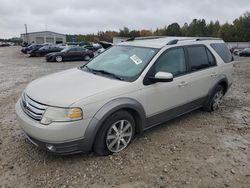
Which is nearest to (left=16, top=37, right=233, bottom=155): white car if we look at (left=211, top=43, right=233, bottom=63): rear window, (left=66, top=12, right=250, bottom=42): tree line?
(left=211, top=43, right=233, bottom=63): rear window

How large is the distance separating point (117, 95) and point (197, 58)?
2224mm

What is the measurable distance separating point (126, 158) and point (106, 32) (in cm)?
11189

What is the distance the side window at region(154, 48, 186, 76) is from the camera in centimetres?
421

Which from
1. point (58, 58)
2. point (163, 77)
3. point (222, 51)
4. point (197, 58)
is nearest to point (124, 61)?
point (163, 77)

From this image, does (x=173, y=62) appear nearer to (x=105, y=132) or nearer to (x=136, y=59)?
(x=136, y=59)

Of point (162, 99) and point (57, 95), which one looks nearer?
point (57, 95)

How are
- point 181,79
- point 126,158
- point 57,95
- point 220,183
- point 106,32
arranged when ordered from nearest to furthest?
point 220,183, point 57,95, point 126,158, point 181,79, point 106,32

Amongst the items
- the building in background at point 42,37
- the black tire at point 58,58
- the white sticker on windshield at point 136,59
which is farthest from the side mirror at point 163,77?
the building in background at point 42,37

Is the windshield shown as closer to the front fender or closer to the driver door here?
the driver door

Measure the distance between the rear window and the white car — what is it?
0.22 m

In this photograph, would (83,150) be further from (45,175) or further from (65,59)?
(65,59)

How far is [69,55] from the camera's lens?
2203 cm

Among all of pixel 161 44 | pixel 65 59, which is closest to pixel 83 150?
pixel 161 44

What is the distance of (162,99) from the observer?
13.7 ft
